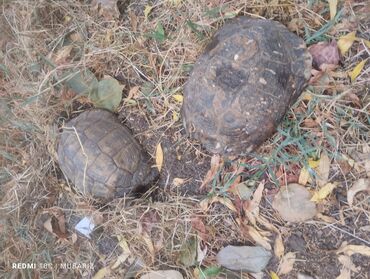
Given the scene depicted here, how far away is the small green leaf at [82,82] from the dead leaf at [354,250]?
1.65 m

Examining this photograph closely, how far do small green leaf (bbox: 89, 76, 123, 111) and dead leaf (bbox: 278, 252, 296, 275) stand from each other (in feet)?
4.27

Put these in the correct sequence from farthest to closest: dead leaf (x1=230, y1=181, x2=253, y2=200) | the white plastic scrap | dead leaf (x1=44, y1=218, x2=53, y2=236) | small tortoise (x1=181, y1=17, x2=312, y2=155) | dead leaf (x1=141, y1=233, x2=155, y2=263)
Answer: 1. dead leaf (x1=44, y1=218, x2=53, y2=236)
2. the white plastic scrap
3. dead leaf (x1=141, y1=233, x2=155, y2=263)
4. dead leaf (x1=230, y1=181, x2=253, y2=200)
5. small tortoise (x1=181, y1=17, x2=312, y2=155)

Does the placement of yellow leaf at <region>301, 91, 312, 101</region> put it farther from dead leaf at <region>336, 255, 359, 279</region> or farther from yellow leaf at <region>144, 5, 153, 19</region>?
yellow leaf at <region>144, 5, 153, 19</region>

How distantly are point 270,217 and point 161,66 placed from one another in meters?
1.05

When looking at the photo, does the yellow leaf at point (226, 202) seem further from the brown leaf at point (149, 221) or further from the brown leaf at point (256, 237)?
the brown leaf at point (149, 221)

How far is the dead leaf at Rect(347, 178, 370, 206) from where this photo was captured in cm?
200

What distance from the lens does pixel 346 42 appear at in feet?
6.75

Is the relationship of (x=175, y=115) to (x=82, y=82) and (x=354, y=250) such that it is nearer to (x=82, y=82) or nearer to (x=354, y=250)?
(x=82, y=82)

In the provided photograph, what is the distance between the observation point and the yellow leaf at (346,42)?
205 cm

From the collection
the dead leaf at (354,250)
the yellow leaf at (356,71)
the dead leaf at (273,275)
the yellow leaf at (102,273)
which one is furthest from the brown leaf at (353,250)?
the yellow leaf at (102,273)

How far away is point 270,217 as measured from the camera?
2.15 metres

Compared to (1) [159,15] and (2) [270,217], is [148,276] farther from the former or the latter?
(1) [159,15]

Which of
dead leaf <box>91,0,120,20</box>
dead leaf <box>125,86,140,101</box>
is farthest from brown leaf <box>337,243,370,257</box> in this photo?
dead leaf <box>91,0,120,20</box>

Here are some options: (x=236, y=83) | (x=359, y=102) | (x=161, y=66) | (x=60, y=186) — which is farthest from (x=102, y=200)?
(x=359, y=102)
